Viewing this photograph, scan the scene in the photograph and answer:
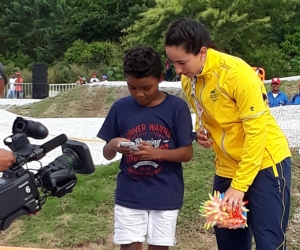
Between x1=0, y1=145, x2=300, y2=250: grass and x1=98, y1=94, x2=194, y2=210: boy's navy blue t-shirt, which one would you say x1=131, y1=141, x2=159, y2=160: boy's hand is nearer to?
x1=98, y1=94, x2=194, y2=210: boy's navy blue t-shirt

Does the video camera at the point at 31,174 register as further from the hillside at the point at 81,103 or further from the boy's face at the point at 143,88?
the hillside at the point at 81,103

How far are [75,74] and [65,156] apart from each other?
27.0 metres

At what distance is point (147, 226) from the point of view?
11.6 ft

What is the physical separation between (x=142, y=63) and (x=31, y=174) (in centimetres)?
105

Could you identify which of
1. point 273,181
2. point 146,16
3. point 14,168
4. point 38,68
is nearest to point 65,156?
point 14,168

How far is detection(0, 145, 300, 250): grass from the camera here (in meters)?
5.21

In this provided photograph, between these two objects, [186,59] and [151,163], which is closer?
[186,59]

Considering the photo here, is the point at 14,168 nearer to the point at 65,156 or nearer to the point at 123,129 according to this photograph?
the point at 65,156

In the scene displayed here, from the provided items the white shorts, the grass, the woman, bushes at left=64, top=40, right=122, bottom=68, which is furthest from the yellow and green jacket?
bushes at left=64, top=40, right=122, bottom=68

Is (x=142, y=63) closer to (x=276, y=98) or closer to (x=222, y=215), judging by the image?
(x=222, y=215)

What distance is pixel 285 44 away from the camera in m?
32.1

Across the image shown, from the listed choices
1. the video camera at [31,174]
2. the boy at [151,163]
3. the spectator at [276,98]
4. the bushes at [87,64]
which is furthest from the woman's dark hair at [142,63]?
the bushes at [87,64]

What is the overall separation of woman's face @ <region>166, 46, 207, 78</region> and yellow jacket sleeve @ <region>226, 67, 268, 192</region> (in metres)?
0.17

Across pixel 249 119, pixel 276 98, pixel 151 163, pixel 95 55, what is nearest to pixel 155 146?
pixel 151 163
